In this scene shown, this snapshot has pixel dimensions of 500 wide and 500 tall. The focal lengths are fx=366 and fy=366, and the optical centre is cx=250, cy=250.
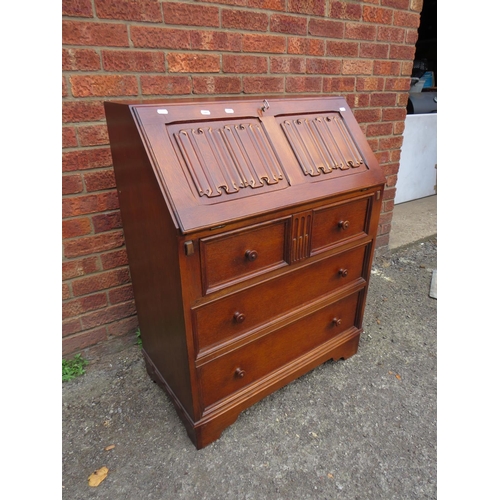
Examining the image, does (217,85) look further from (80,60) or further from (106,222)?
(106,222)

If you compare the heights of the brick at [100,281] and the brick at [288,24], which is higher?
the brick at [288,24]

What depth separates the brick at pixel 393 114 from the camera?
9.43 ft

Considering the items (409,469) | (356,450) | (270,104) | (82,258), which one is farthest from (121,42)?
(409,469)

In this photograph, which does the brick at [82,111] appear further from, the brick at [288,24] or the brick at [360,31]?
Result: the brick at [360,31]

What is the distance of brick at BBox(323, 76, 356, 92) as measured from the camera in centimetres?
249

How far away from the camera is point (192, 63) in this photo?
1947 mm

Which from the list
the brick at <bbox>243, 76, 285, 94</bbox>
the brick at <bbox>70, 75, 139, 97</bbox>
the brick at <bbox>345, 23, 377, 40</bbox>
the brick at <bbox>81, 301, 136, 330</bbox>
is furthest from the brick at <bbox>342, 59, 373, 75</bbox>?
the brick at <bbox>81, 301, 136, 330</bbox>

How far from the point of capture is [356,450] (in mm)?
1706

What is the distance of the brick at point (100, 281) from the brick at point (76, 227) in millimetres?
264

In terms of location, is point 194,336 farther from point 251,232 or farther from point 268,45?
point 268,45

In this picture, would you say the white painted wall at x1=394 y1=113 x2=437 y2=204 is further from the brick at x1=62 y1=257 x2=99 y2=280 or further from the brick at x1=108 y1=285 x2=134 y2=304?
the brick at x1=62 y1=257 x2=99 y2=280

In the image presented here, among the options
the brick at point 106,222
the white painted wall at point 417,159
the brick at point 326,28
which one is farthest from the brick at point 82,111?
the white painted wall at point 417,159

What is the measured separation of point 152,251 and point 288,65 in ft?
5.02

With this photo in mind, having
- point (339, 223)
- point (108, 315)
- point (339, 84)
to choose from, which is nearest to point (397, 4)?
point (339, 84)
